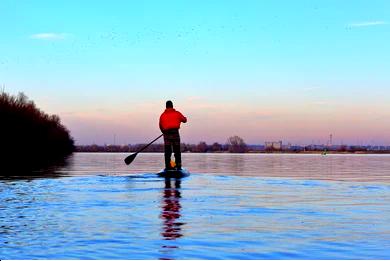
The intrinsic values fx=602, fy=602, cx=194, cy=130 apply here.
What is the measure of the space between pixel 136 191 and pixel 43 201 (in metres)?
3.71

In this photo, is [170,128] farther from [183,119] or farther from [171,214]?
[171,214]

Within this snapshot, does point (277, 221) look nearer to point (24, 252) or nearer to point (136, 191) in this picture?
point (24, 252)

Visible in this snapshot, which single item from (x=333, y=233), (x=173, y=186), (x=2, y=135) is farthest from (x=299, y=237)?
(x=2, y=135)

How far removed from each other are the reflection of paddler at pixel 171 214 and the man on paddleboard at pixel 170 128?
22.8 ft

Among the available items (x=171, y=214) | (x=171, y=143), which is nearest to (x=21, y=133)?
(x=171, y=143)

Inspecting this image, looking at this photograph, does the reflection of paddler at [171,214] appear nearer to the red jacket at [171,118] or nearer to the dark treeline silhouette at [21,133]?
the red jacket at [171,118]

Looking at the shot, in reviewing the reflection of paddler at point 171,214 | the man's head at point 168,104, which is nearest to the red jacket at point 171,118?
the man's head at point 168,104

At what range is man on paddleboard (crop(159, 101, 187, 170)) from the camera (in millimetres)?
24781

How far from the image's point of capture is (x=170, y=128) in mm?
24891

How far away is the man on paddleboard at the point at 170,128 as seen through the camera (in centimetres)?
2478

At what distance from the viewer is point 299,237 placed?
9117 millimetres

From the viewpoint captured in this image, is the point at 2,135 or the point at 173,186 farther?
the point at 2,135

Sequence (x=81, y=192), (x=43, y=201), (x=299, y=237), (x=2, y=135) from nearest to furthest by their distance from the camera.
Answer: (x=299, y=237) < (x=43, y=201) < (x=81, y=192) < (x=2, y=135)

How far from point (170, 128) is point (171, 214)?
521 inches
